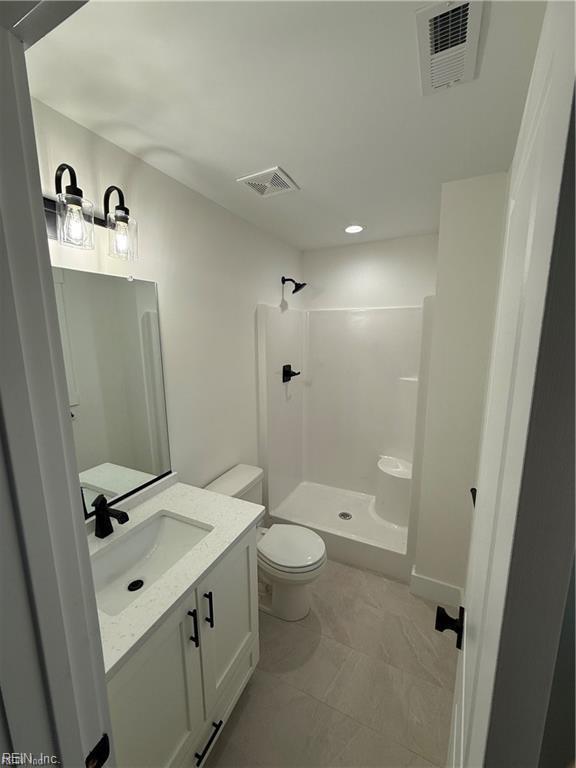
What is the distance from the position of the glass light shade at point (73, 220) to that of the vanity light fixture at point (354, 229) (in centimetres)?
168

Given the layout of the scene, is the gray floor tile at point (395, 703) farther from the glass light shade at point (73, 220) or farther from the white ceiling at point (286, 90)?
the white ceiling at point (286, 90)

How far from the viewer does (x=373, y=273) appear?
8.63 ft

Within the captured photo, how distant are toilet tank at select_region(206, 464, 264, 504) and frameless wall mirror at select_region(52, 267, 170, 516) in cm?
40

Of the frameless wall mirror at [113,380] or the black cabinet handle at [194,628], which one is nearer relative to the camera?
the black cabinet handle at [194,628]

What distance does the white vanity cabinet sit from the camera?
836 millimetres

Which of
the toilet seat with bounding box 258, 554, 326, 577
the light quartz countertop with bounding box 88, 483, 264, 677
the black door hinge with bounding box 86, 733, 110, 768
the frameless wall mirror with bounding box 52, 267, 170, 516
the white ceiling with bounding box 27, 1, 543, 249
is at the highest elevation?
the white ceiling with bounding box 27, 1, 543, 249

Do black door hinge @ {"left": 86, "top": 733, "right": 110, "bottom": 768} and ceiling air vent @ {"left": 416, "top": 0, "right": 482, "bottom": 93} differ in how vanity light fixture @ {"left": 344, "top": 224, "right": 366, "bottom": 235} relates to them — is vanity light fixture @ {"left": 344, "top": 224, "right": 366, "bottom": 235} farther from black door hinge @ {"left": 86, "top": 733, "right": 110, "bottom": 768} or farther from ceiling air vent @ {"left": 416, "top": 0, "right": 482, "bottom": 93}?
black door hinge @ {"left": 86, "top": 733, "right": 110, "bottom": 768}

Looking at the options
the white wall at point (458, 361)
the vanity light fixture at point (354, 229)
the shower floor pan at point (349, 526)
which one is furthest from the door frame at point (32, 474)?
the vanity light fixture at point (354, 229)

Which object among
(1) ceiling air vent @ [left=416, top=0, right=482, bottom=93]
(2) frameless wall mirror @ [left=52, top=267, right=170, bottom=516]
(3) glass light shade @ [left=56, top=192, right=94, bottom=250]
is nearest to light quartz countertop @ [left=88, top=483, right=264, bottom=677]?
(2) frameless wall mirror @ [left=52, top=267, right=170, bottom=516]

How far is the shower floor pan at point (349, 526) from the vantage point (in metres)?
2.12

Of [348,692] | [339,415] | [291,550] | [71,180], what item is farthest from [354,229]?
[348,692]

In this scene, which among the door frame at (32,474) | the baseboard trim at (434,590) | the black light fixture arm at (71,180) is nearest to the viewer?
the door frame at (32,474)

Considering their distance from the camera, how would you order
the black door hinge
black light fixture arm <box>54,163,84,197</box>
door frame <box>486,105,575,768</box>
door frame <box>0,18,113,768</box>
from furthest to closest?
black light fixture arm <box>54,163,84,197</box>, the black door hinge, door frame <box>0,18,113,768</box>, door frame <box>486,105,575,768</box>

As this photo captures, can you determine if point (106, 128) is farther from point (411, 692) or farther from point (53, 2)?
point (411, 692)
